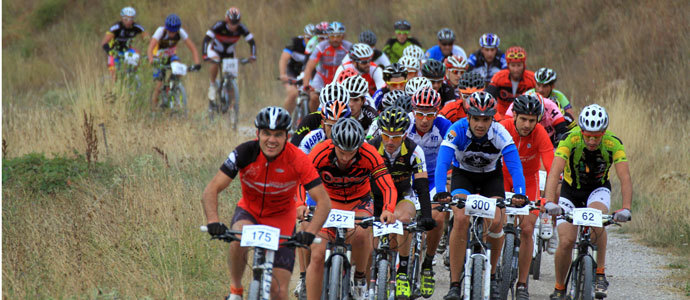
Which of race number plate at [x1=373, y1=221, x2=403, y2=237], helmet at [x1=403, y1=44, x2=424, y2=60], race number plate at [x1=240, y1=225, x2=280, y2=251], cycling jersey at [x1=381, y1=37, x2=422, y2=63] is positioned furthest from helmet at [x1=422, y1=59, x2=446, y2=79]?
cycling jersey at [x1=381, y1=37, x2=422, y2=63]

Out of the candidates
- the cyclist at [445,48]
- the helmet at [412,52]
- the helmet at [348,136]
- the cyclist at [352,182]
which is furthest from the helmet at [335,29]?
the helmet at [348,136]

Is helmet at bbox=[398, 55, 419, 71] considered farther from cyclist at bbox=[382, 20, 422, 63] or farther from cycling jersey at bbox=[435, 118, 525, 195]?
cyclist at bbox=[382, 20, 422, 63]

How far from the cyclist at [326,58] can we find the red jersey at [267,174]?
25.6 feet

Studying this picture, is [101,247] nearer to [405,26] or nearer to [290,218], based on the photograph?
[290,218]

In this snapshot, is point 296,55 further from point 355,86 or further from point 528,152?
point 528,152

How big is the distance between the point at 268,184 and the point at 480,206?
6.43 ft

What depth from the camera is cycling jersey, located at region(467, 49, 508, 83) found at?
13.8m

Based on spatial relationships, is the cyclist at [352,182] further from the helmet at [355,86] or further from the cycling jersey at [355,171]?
the helmet at [355,86]

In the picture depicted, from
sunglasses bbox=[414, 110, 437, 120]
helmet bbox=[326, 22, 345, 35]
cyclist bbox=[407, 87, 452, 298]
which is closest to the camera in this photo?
cyclist bbox=[407, 87, 452, 298]

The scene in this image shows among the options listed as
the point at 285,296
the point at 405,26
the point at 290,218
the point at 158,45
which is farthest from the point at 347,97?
the point at 158,45

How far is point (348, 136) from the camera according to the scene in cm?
680

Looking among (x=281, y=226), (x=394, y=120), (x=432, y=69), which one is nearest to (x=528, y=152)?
(x=394, y=120)

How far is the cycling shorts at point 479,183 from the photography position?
320 inches

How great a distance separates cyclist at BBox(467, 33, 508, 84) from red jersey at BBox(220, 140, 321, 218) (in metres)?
7.65
